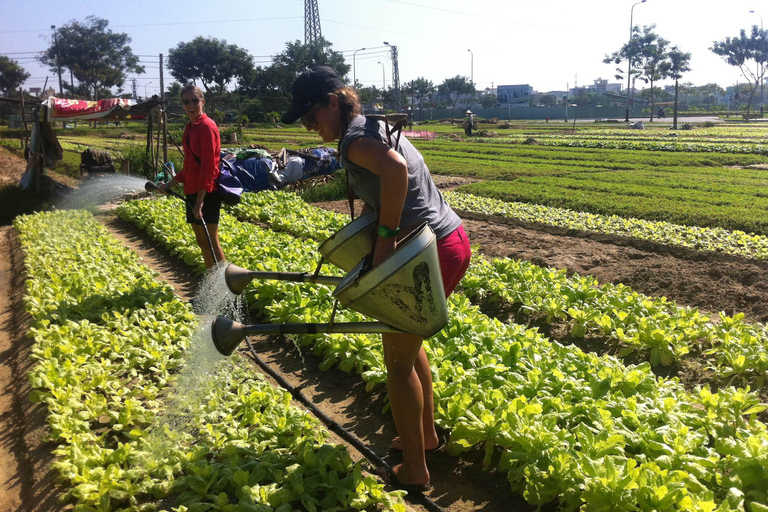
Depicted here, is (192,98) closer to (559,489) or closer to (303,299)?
(303,299)

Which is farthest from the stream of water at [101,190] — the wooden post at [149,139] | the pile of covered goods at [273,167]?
the pile of covered goods at [273,167]

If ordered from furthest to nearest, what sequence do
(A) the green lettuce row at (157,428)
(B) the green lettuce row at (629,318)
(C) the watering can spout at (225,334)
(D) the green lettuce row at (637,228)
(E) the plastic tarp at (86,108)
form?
(E) the plastic tarp at (86,108) → (D) the green lettuce row at (637,228) → (B) the green lettuce row at (629,318) → (A) the green lettuce row at (157,428) → (C) the watering can spout at (225,334)

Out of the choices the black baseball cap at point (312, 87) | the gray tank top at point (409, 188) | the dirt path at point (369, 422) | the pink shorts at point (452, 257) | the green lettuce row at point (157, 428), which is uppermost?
the black baseball cap at point (312, 87)

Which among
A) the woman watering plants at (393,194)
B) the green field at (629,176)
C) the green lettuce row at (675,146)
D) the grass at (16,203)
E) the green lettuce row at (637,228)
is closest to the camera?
the woman watering plants at (393,194)

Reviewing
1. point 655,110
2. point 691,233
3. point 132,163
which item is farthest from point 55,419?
point 655,110

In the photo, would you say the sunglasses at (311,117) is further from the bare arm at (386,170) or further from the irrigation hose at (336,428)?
the irrigation hose at (336,428)

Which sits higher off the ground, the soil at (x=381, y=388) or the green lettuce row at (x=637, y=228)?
the green lettuce row at (x=637, y=228)

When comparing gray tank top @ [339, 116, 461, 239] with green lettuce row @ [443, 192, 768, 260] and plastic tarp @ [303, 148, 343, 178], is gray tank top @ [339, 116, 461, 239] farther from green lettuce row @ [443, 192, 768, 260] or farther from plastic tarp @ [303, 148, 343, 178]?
plastic tarp @ [303, 148, 343, 178]

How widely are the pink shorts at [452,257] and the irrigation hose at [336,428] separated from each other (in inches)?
40.2

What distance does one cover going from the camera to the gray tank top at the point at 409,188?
2674mm

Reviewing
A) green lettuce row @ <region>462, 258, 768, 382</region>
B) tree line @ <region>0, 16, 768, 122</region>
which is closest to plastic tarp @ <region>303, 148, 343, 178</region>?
green lettuce row @ <region>462, 258, 768, 382</region>

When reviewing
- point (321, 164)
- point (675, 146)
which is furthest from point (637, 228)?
point (675, 146)

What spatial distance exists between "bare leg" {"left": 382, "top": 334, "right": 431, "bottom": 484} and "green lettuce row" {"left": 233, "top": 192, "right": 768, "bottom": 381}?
2491 mm

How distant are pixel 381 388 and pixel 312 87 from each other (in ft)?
7.34
